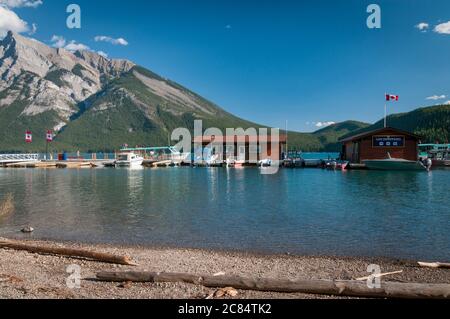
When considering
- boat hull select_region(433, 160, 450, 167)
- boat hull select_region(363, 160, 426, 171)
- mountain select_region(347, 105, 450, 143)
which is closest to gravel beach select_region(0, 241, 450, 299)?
boat hull select_region(363, 160, 426, 171)

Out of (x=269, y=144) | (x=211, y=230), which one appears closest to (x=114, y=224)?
(x=211, y=230)

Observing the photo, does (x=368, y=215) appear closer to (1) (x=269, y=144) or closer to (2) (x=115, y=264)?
(2) (x=115, y=264)

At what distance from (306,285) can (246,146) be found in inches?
3208

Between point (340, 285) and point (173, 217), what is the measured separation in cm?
1566

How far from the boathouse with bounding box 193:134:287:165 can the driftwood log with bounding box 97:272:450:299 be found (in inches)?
2980

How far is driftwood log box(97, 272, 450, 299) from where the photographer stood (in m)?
8.47

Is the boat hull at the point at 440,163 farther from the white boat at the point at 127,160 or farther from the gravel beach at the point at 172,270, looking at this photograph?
the gravel beach at the point at 172,270

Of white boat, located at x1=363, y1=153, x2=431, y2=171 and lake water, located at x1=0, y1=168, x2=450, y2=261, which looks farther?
white boat, located at x1=363, y1=153, x2=431, y2=171

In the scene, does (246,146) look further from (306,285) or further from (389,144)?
(306,285)

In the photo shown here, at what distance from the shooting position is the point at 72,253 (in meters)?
13.2

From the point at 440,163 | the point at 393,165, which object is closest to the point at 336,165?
the point at 393,165

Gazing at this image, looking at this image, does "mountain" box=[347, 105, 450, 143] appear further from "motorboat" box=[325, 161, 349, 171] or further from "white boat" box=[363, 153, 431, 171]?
"motorboat" box=[325, 161, 349, 171]

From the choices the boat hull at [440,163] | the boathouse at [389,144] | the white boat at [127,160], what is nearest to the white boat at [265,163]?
the boathouse at [389,144]

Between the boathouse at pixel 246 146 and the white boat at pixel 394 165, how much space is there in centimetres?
2364
